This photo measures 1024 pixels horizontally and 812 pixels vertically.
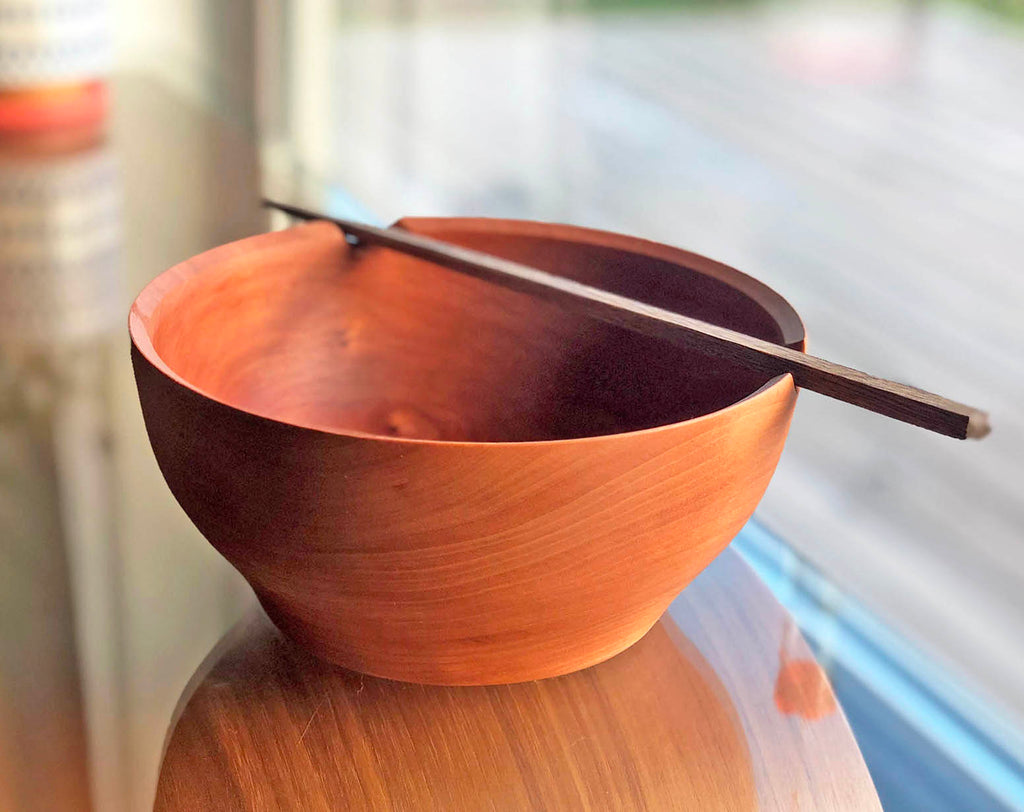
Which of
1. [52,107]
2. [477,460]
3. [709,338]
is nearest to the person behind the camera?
[477,460]

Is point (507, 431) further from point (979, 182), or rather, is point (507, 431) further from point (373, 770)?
point (979, 182)

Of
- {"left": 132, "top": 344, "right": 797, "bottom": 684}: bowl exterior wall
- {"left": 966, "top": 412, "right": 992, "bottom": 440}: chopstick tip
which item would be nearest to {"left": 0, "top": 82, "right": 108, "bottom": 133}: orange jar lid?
{"left": 132, "top": 344, "right": 797, "bottom": 684}: bowl exterior wall

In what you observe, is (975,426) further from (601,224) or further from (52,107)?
(52,107)

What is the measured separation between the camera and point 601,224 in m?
1.32

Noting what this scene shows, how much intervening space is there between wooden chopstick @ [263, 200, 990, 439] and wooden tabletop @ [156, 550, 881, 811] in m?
0.14

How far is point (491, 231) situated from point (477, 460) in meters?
0.30

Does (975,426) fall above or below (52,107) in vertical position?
above

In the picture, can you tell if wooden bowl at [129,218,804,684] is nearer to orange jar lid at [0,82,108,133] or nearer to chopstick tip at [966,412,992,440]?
chopstick tip at [966,412,992,440]

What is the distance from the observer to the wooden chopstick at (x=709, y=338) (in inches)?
15.2

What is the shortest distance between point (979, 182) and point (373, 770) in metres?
0.61

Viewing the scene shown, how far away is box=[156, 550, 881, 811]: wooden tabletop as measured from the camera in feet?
1.38

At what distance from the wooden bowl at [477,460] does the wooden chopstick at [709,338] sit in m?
0.02

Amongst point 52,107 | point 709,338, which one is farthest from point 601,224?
point 709,338

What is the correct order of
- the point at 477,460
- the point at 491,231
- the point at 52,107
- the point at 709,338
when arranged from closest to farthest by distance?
1. the point at 477,460
2. the point at 709,338
3. the point at 491,231
4. the point at 52,107
